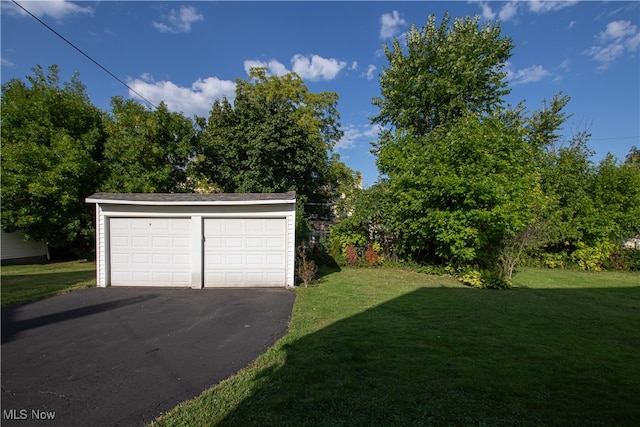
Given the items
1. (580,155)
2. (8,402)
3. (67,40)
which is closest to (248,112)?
(67,40)

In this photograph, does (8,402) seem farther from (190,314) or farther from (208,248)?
(208,248)

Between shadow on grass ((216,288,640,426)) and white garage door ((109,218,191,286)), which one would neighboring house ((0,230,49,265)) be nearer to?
white garage door ((109,218,191,286))

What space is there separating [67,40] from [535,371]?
10.9 metres

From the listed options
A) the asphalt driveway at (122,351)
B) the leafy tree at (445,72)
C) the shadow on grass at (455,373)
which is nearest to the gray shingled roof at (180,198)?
the asphalt driveway at (122,351)

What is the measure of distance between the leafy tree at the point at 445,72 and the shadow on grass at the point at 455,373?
1144 centimetres

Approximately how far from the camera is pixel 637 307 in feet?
21.2

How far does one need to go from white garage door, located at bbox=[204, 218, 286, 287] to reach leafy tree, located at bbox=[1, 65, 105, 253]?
7.74 metres

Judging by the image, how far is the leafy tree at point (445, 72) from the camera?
14922 mm

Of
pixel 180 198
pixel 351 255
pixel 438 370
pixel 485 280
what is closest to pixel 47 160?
pixel 180 198

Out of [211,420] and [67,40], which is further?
[67,40]

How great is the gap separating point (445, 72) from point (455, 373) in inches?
611

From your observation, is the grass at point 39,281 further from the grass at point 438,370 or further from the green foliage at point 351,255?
the green foliage at point 351,255

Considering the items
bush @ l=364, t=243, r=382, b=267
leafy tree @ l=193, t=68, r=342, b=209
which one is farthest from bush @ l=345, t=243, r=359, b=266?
leafy tree @ l=193, t=68, r=342, b=209

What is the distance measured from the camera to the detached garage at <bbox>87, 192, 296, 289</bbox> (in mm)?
7910
